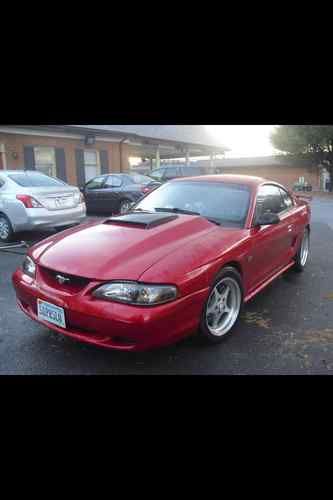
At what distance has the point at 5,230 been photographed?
7.00 metres

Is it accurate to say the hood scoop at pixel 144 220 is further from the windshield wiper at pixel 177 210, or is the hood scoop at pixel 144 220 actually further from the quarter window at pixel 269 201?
the quarter window at pixel 269 201

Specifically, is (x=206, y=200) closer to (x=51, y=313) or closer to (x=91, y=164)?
(x=51, y=313)

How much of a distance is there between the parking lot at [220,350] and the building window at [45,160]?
10.4 meters

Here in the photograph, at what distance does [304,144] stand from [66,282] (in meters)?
26.5

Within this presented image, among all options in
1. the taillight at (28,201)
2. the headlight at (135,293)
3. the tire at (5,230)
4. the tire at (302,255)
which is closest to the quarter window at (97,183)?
the tire at (5,230)

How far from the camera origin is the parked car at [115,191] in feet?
34.1

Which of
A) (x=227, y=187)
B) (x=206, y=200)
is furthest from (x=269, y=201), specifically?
(x=206, y=200)

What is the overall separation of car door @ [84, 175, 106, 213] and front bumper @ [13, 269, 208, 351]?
8445mm

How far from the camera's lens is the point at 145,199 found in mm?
4320
